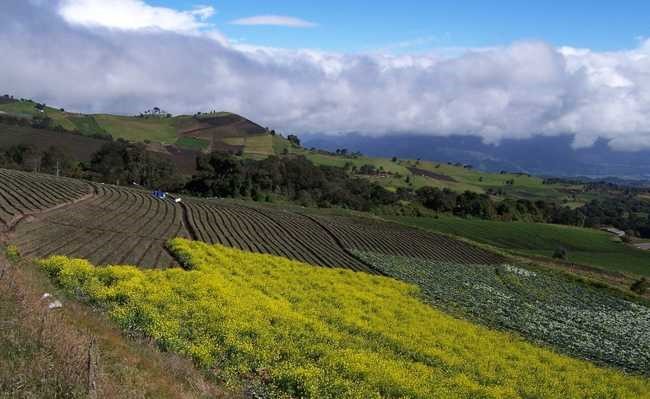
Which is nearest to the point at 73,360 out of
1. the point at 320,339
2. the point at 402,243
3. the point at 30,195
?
the point at 320,339

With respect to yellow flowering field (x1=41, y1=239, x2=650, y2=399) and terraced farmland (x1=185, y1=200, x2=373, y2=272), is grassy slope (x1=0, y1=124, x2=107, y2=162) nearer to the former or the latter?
terraced farmland (x1=185, y1=200, x2=373, y2=272)

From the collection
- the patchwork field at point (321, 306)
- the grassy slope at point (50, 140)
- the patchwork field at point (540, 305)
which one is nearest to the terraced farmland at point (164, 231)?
the patchwork field at point (321, 306)

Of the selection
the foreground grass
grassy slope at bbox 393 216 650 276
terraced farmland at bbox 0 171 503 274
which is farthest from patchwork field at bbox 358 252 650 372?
grassy slope at bbox 393 216 650 276

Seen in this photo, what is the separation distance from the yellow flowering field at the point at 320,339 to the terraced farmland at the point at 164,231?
241 inches

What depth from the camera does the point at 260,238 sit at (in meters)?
57.3

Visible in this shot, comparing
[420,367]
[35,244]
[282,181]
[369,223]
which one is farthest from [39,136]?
[420,367]

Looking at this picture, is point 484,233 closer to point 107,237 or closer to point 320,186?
point 320,186

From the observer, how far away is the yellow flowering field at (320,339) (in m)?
19.6

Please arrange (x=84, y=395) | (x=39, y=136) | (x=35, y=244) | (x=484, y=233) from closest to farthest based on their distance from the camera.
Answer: (x=84, y=395)
(x=35, y=244)
(x=484, y=233)
(x=39, y=136)

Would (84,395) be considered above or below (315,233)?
above

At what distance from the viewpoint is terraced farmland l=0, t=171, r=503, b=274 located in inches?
1457

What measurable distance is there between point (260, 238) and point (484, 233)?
6243cm

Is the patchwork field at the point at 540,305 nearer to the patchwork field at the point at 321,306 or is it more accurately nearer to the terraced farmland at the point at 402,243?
the patchwork field at the point at 321,306

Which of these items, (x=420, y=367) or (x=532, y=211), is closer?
(x=420, y=367)
